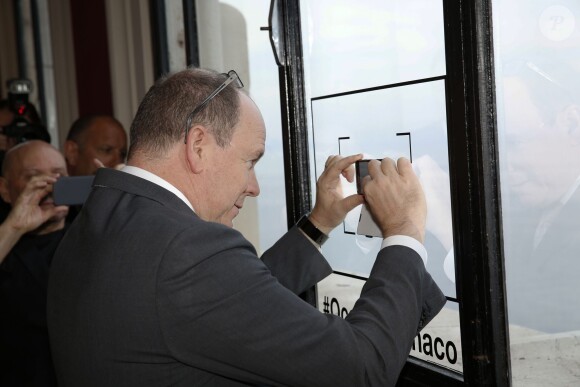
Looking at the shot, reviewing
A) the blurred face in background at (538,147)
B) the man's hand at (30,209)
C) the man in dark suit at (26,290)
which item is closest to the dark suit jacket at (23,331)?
the man in dark suit at (26,290)

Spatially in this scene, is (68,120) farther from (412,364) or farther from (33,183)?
(412,364)

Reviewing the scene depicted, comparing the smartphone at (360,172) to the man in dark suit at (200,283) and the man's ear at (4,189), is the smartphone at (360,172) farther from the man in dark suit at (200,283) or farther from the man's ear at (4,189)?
the man's ear at (4,189)

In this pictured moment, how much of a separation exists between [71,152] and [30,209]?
0.91 metres

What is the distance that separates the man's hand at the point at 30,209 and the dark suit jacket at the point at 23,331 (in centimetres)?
11

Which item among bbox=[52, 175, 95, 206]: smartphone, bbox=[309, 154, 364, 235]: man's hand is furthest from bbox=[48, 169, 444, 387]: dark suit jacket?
bbox=[52, 175, 95, 206]: smartphone

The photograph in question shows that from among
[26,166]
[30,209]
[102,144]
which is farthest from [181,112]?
[102,144]

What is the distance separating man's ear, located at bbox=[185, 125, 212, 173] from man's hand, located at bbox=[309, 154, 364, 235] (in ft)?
1.29

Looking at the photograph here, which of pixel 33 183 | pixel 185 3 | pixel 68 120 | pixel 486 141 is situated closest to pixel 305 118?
pixel 486 141

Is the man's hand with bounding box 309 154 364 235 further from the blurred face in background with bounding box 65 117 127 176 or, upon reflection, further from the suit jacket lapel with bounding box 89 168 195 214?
the blurred face in background with bounding box 65 117 127 176

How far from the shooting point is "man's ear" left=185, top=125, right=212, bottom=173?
100 cm

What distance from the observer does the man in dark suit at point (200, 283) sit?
888 millimetres

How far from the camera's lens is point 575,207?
3.35ft

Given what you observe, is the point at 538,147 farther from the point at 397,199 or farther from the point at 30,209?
the point at 30,209

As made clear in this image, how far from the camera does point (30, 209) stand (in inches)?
76.0
